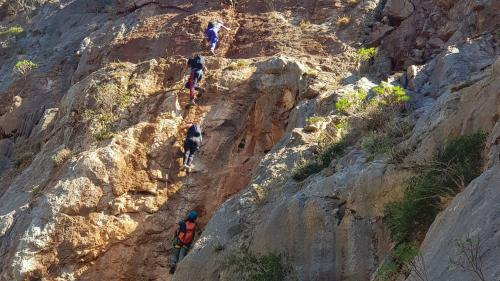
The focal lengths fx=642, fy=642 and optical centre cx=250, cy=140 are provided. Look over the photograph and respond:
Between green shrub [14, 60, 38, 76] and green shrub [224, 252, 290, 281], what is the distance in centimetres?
1679

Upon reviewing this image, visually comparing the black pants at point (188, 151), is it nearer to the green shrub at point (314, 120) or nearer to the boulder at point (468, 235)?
the green shrub at point (314, 120)

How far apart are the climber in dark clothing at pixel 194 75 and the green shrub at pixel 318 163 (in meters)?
6.32

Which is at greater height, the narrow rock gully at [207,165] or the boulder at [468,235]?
the boulder at [468,235]

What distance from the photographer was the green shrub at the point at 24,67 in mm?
23969

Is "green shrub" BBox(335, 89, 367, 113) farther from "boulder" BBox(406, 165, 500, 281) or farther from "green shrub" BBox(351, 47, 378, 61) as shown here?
"boulder" BBox(406, 165, 500, 281)

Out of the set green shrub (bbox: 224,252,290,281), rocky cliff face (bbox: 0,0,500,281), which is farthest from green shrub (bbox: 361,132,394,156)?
green shrub (bbox: 224,252,290,281)

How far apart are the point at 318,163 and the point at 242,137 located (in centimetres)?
521

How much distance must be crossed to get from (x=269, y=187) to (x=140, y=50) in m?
11.1

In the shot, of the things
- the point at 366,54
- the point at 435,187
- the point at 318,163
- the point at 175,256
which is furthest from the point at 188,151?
the point at 435,187

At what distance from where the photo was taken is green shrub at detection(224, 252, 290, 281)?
9.20 meters

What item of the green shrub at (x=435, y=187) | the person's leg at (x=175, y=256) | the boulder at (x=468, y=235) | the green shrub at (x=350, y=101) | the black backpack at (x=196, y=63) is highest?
the boulder at (x=468, y=235)

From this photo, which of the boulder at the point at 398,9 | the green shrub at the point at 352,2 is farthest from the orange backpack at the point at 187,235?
Result: the green shrub at the point at 352,2

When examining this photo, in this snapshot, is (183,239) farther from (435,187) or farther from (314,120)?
(435,187)

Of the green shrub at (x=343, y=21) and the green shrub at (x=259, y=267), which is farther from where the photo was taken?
the green shrub at (x=343, y=21)
